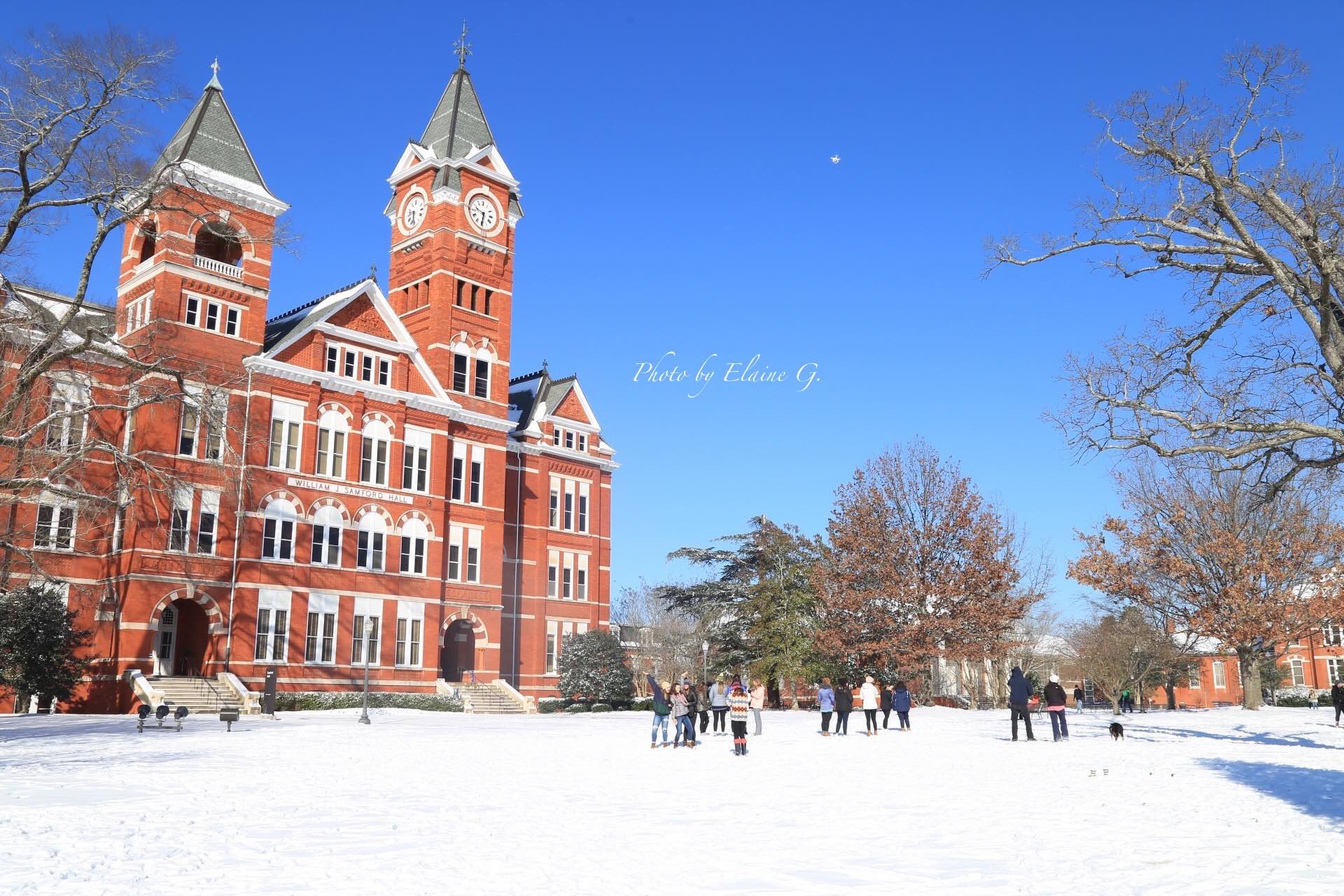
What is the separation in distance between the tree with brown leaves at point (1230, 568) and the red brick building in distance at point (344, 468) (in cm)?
2839

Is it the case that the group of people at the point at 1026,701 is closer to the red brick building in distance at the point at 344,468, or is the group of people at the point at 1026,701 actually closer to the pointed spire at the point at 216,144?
the red brick building in distance at the point at 344,468

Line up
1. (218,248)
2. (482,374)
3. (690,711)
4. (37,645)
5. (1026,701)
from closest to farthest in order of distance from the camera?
(690,711), (1026,701), (37,645), (218,248), (482,374)

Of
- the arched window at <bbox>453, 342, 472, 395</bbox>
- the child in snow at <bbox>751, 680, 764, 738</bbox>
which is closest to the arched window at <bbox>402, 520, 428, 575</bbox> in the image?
the arched window at <bbox>453, 342, 472, 395</bbox>

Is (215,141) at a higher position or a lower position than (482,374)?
higher

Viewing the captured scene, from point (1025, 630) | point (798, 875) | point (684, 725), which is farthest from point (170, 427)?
point (1025, 630)

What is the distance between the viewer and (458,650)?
2207 inches

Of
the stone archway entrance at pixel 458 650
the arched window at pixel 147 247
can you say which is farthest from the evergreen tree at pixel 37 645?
the stone archway entrance at pixel 458 650

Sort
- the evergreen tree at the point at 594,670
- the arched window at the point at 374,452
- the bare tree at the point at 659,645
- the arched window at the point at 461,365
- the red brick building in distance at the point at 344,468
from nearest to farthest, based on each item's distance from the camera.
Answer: the red brick building in distance at the point at 344,468, the arched window at the point at 374,452, the evergreen tree at the point at 594,670, the arched window at the point at 461,365, the bare tree at the point at 659,645

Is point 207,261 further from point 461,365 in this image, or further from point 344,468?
point 461,365

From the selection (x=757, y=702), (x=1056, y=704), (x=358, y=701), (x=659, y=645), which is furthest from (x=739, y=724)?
(x=659, y=645)

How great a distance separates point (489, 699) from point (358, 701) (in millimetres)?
7177

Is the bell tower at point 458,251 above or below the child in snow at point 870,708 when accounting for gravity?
above

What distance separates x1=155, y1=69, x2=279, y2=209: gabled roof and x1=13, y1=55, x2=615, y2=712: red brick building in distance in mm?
122

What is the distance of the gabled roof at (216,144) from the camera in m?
45.5
